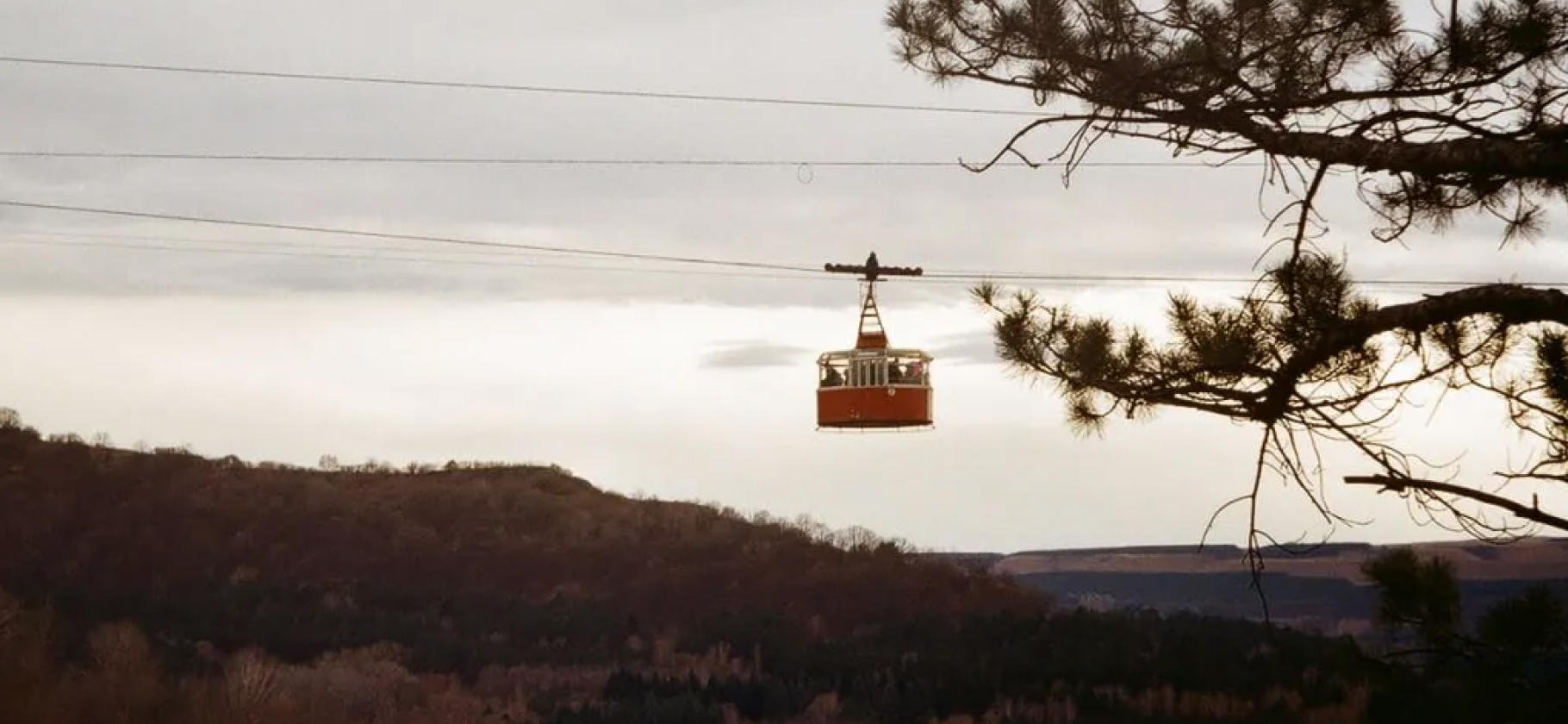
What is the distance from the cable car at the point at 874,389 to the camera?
28578 millimetres

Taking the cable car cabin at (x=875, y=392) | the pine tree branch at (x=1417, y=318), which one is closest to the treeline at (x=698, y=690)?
the cable car cabin at (x=875, y=392)

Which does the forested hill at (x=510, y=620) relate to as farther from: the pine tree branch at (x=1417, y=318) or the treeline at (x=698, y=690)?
the pine tree branch at (x=1417, y=318)

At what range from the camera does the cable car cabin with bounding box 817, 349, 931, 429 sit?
28609 mm

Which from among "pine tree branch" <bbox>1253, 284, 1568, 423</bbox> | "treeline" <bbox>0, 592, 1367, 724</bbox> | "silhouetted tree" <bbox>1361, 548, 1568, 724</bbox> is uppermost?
"pine tree branch" <bbox>1253, 284, 1568, 423</bbox>

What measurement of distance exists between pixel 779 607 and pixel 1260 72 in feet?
94.8

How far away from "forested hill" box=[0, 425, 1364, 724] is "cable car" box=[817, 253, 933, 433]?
4.05m

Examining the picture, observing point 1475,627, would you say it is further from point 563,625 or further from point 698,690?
point 563,625

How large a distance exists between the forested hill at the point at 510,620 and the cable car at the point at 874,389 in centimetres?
405

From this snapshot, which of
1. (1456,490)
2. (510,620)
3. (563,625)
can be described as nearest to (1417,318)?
(1456,490)

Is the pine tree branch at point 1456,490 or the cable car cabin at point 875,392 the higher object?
the cable car cabin at point 875,392

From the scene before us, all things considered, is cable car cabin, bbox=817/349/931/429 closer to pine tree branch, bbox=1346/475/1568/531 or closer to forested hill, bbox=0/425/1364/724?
forested hill, bbox=0/425/1364/724

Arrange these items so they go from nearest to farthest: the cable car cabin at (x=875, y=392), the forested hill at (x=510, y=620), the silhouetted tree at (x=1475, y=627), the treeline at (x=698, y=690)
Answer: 1. the silhouetted tree at (x=1475, y=627)
2. the treeline at (x=698, y=690)
3. the forested hill at (x=510, y=620)
4. the cable car cabin at (x=875, y=392)

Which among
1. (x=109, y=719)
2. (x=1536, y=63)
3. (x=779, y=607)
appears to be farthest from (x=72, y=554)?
(x=1536, y=63)

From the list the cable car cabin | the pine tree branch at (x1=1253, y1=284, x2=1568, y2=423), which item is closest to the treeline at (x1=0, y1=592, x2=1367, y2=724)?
the cable car cabin
